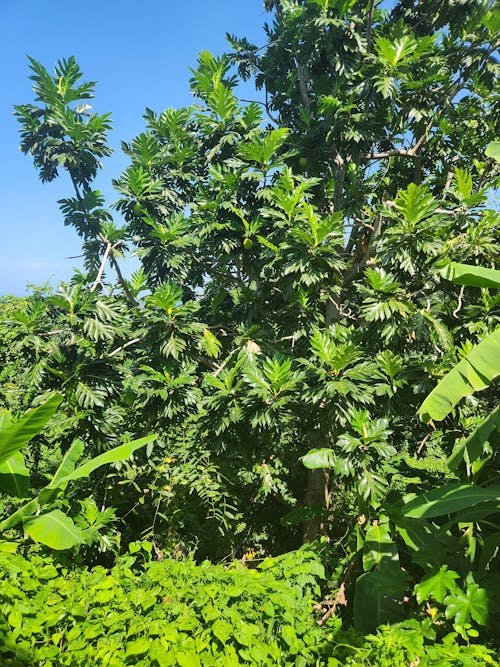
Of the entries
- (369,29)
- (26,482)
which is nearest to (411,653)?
(26,482)

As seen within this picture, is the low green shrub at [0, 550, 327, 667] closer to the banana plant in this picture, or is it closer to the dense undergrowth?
the dense undergrowth

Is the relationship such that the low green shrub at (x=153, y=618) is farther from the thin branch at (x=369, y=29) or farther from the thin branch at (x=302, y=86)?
the thin branch at (x=369, y=29)

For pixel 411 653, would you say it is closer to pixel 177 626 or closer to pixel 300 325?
pixel 177 626

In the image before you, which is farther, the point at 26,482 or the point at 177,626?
the point at 26,482

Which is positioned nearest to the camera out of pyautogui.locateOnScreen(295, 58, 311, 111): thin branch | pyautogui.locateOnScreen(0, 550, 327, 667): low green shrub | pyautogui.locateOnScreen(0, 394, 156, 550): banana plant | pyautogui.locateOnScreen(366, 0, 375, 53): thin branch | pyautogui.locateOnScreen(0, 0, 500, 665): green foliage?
pyautogui.locateOnScreen(0, 550, 327, 667): low green shrub

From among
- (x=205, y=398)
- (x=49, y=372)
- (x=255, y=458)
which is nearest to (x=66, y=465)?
(x=49, y=372)

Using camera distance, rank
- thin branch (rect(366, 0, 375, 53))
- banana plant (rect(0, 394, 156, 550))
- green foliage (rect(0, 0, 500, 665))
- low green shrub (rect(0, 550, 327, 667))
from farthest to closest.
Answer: thin branch (rect(366, 0, 375, 53)), green foliage (rect(0, 0, 500, 665)), banana plant (rect(0, 394, 156, 550)), low green shrub (rect(0, 550, 327, 667))

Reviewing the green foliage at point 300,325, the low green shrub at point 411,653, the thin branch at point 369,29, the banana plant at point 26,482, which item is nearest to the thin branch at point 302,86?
the green foliage at point 300,325

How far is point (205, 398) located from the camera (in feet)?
11.8

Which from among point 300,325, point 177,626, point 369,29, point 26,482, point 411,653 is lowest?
point 411,653

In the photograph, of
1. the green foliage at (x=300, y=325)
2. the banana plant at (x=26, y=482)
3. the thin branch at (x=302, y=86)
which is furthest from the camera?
the thin branch at (x=302, y=86)

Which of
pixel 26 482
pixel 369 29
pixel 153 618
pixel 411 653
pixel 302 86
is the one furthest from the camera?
pixel 302 86

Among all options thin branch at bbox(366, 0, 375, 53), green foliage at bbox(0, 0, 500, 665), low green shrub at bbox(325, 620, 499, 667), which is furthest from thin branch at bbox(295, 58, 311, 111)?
low green shrub at bbox(325, 620, 499, 667)

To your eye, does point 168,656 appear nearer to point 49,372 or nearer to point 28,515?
point 28,515
